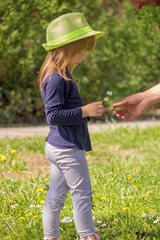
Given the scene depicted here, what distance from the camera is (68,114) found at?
227 centimetres

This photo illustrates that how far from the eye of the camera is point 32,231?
8.84 feet

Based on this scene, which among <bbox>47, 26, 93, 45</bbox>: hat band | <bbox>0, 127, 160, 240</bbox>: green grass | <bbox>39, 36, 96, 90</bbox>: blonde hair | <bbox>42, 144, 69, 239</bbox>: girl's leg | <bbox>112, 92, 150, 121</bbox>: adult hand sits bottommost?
<bbox>0, 127, 160, 240</bbox>: green grass

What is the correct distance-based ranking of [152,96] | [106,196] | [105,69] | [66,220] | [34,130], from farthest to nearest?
1. [105,69]
2. [34,130]
3. [106,196]
4. [66,220]
5. [152,96]

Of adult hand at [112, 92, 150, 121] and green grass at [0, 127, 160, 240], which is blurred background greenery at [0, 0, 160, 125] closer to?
green grass at [0, 127, 160, 240]

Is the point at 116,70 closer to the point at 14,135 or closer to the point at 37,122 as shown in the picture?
the point at 37,122

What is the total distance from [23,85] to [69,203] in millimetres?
4521

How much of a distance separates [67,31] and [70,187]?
890mm

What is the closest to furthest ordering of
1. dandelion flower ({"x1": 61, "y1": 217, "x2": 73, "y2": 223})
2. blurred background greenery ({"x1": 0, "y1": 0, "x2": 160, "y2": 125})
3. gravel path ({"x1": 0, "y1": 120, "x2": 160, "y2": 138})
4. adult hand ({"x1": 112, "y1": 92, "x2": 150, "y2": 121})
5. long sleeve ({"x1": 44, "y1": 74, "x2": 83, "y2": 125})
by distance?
1. long sleeve ({"x1": 44, "y1": 74, "x2": 83, "y2": 125})
2. adult hand ({"x1": 112, "y1": 92, "x2": 150, "y2": 121})
3. dandelion flower ({"x1": 61, "y1": 217, "x2": 73, "y2": 223})
4. gravel path ({"x1": 0, "y1": 120, "x2": 160, "y2": 138})
5. blurred background greenery ({"x1": 0, "y1": 0, "x2": 160, "y2": 125})

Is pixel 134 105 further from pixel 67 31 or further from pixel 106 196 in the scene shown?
pixel 106 196

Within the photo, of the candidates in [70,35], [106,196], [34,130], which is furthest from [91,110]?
[34,130]

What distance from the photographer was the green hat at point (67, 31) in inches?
91.4

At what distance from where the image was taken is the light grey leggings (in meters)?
2.34

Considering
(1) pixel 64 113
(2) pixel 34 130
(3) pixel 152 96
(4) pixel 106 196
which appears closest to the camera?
(1) pixel 64 113

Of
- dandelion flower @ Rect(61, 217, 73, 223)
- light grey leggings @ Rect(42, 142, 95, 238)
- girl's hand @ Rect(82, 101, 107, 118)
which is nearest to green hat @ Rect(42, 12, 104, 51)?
girl's hand @ Rect(82, 101, 107, 118)
